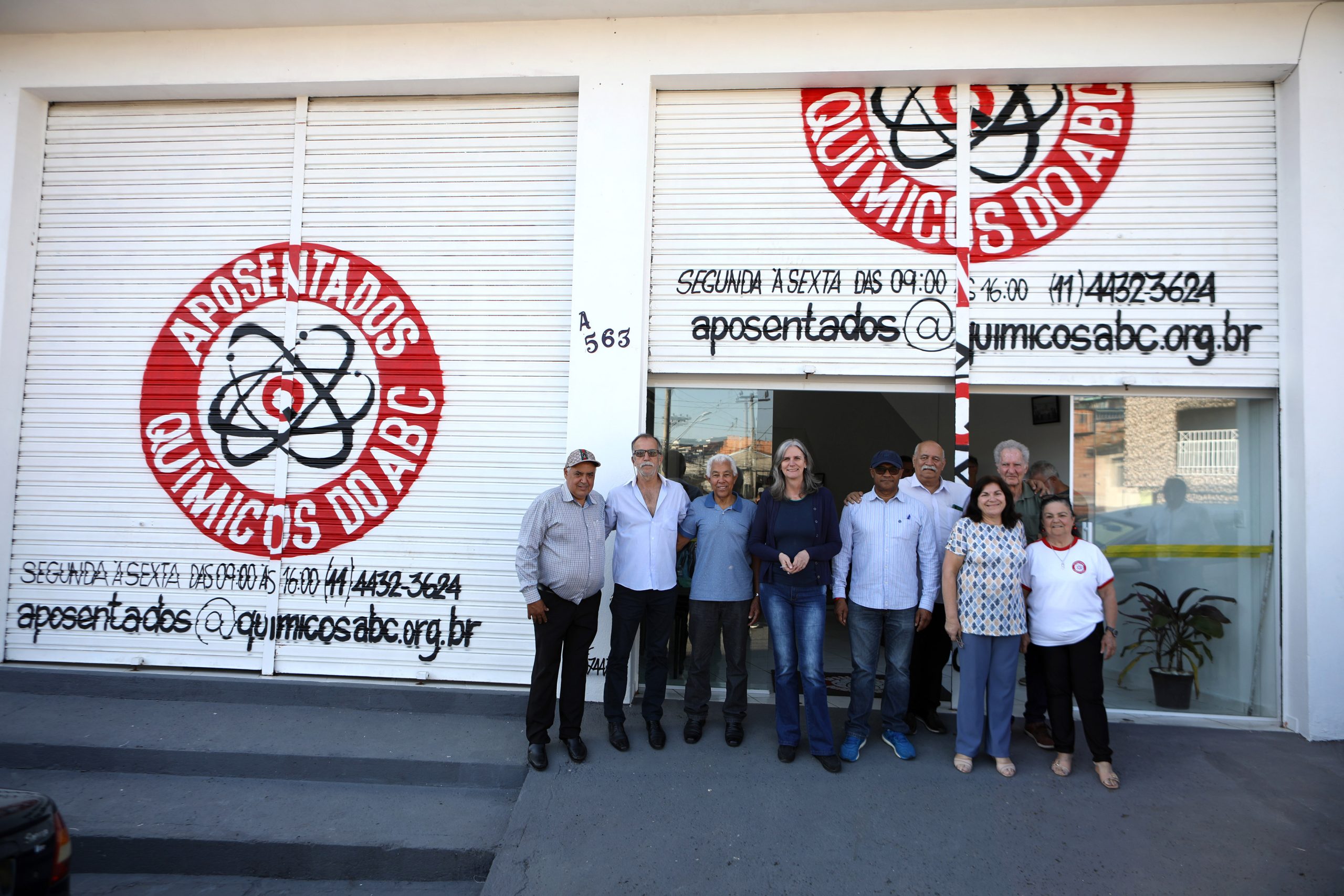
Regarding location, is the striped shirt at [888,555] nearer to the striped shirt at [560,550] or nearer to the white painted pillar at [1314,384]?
the striped shirt at [560,550]

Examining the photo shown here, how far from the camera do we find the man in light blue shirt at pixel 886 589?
4281 millimetres

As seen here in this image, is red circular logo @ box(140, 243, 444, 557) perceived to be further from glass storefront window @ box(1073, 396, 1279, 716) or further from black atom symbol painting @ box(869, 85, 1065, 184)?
glass storefront window @ box(1073, 396, 1279, 716)

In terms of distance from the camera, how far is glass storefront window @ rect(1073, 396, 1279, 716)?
16.8 feet

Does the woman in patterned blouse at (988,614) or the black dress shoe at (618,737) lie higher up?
the woman in patterned blouse at (988,614)

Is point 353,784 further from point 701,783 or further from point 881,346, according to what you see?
point 881,346

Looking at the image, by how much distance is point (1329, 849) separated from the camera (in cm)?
355

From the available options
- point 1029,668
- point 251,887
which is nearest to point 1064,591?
point 1029,668

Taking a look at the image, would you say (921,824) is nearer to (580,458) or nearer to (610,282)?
(580,458)

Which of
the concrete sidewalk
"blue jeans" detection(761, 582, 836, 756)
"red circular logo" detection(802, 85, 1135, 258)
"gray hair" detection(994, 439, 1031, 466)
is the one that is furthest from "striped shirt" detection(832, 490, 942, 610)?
"red circular logo" detection(802, 85, 1135, 258)

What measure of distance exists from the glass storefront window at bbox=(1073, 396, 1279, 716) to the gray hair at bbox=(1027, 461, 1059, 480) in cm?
27

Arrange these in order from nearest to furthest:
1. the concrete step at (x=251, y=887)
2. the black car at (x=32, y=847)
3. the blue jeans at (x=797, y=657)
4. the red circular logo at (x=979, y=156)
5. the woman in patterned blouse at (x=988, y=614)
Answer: the black car at (x=32, y=847), the concrete step at (x=251, y=887), the woman in patterned blouse at (x=988, y=614), the blue jeans at (x=797, y=657), the red circular logo at (x=979, y=156)

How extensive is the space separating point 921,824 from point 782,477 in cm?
200

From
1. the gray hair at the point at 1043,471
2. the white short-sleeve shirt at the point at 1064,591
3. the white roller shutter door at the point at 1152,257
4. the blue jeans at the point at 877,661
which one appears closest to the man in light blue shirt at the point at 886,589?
the blue jeans at the point at 877,661

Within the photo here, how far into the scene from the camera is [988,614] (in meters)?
4.08
